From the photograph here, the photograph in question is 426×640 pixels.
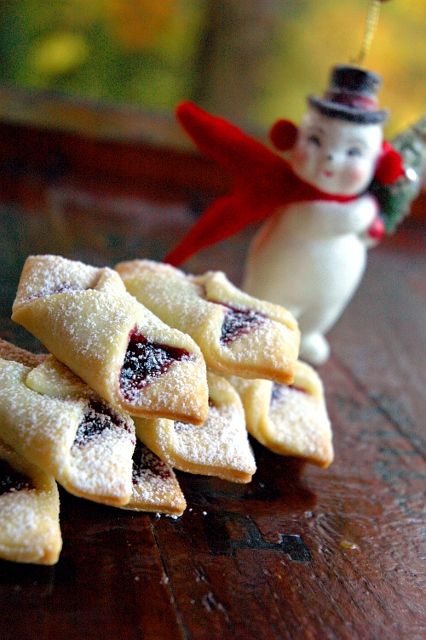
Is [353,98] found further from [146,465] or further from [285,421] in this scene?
[146,465]

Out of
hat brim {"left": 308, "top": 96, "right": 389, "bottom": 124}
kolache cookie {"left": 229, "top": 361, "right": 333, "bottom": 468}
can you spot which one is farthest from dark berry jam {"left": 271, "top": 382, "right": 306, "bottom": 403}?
hat brim {"left": 308, "top": 96, "right": 389, "bottom": 124}

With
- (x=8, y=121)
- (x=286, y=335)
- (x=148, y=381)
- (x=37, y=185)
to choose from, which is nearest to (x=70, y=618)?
(x=148, y=381)

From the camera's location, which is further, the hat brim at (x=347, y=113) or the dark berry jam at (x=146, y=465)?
the hat brim at (x=347, y=113)

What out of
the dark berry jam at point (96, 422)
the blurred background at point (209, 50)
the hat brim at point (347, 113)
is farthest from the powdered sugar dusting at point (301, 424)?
the blurred background at point (209, 50)

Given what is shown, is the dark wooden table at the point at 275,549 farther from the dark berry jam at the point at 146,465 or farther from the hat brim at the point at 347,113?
the hat brim at the point at 347,113

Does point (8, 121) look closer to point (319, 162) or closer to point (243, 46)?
point (243, 46)

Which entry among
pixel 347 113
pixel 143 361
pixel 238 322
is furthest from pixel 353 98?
pixel 143 361
